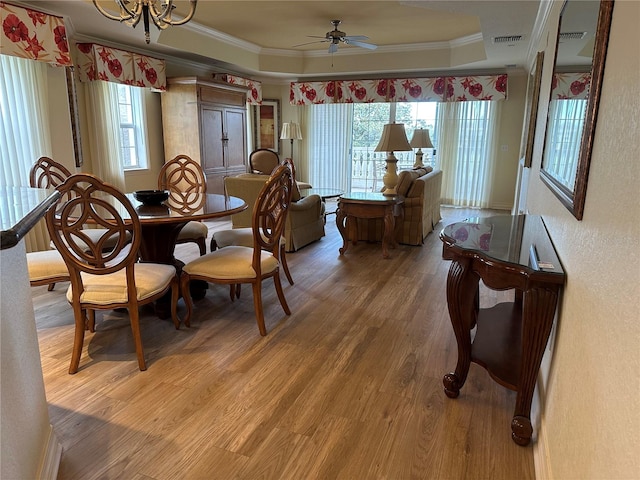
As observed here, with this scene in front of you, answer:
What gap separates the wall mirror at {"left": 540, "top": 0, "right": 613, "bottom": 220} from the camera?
1.38 meters

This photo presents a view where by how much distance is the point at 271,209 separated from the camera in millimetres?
2713

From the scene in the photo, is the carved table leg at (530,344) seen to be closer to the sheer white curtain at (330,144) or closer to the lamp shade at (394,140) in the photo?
the lamp shade at (394,140)

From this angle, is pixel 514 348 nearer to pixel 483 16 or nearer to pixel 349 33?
pixel 483 16

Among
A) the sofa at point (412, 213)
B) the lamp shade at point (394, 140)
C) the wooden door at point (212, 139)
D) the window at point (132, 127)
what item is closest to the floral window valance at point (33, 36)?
the window at point (132, 127)

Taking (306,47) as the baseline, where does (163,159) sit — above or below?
below

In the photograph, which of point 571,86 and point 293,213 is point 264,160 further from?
point 571,86

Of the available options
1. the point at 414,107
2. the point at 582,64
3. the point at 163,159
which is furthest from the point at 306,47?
the point at 582,64

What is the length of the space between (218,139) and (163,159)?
2.80 feet

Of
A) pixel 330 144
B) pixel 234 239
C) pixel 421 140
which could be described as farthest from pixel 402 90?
pixel 234 239

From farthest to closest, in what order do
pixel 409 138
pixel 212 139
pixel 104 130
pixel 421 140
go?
pixel 409 138 < pixel 421 140 < pixel 212 139 < pixel 104 130

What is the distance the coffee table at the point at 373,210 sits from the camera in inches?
176

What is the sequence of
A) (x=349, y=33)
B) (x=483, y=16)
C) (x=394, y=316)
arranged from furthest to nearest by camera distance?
(x=349, y=33) < (x=483, y=16) < (x=394, y=316)

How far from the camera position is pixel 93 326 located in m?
2.73

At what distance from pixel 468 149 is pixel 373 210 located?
3.83 meters
